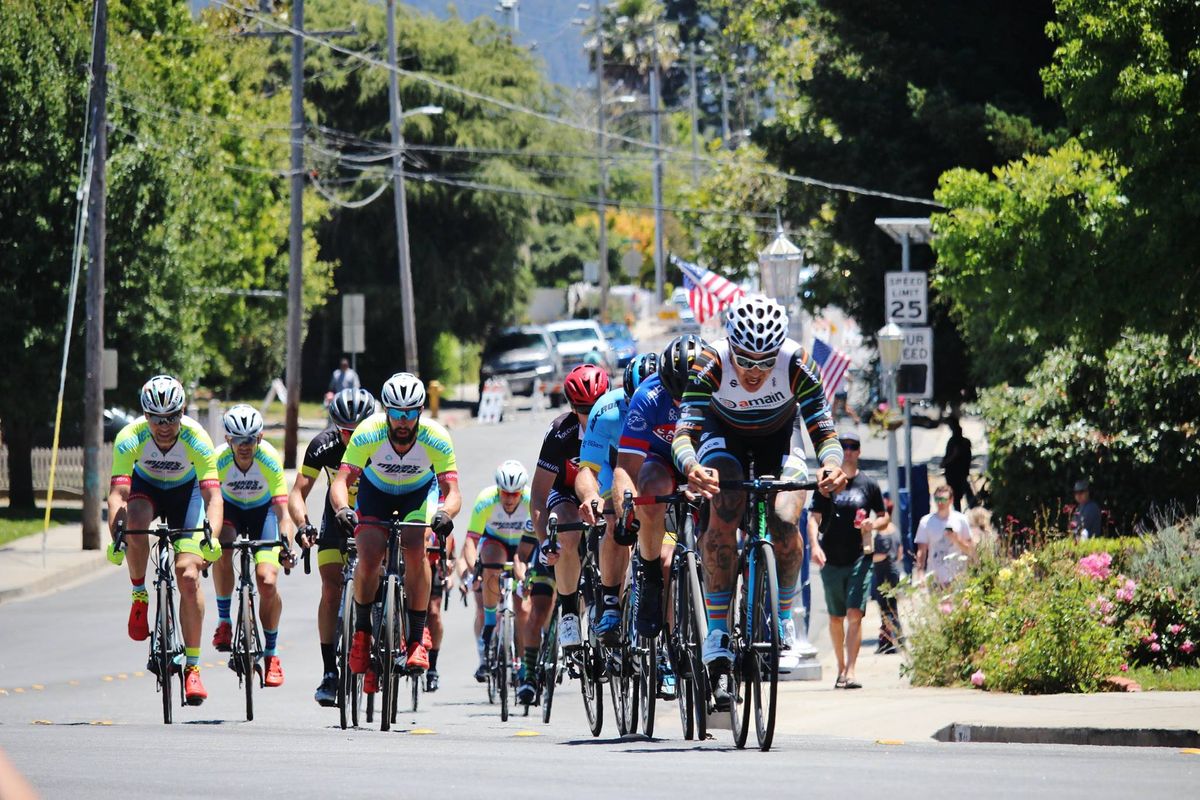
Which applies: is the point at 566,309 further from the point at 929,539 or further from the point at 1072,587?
the point at 1072,587

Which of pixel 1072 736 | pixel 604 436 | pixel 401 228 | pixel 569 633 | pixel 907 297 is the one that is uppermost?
pixel 401 228

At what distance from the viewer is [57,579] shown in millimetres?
27438

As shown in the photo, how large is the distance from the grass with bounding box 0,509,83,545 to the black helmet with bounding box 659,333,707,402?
2172 centimetres

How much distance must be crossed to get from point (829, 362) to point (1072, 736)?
11278 mm

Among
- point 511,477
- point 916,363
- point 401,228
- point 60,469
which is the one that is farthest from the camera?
point 401,228

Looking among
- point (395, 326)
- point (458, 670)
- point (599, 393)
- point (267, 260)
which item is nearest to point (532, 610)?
point (599, 393)


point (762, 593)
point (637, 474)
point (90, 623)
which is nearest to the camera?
point (762, 593)

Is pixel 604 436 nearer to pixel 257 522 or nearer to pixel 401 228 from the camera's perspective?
pixel 257 522

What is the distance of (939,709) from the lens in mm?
13555

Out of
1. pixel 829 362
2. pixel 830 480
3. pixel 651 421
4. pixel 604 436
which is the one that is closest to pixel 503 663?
pixel 604 436

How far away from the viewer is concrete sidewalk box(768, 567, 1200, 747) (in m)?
11.6

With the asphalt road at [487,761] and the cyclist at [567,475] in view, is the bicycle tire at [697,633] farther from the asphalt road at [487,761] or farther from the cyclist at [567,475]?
the cyclist at [567,475]

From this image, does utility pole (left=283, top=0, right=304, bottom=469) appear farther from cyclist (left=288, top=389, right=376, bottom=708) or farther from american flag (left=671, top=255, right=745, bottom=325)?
cyclist (left=288, top=389, right=376, bottom=708)

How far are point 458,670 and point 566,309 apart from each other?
61.9 meters
